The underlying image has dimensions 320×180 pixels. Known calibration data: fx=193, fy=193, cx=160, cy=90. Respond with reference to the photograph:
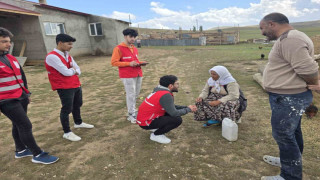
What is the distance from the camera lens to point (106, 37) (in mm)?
17547

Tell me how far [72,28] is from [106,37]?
9.36 ft

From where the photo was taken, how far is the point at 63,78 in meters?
3.16

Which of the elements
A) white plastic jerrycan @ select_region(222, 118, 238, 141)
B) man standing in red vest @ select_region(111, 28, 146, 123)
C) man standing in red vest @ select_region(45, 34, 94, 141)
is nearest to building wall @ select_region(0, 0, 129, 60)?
man standing in red vest @ select_region(111, 28, 146, 123)

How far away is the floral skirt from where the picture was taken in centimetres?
359

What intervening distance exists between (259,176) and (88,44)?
17986 mm

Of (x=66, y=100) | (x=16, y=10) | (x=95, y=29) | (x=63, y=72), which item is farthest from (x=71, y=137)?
(x=95, y=29)

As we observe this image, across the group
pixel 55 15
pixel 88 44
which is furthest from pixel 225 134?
pixel 88 44

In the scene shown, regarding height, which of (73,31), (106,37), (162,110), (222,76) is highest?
(73,31)

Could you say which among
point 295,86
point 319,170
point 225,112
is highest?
point 295,86

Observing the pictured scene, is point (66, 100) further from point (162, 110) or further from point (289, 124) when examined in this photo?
point (289, 124)

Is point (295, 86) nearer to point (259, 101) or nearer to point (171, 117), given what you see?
point (171, 117)

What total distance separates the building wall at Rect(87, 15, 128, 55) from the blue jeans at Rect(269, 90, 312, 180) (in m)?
16.9

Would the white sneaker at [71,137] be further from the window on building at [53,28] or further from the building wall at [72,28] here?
the window on building at [53,28]

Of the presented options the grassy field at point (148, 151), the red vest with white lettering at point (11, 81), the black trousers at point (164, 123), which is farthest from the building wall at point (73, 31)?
the black trousers at point (164, 123)
